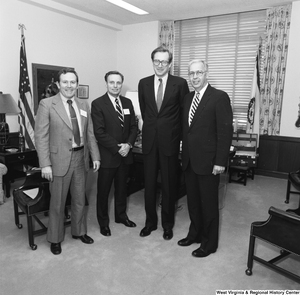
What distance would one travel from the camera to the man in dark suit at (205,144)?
2.30 meters

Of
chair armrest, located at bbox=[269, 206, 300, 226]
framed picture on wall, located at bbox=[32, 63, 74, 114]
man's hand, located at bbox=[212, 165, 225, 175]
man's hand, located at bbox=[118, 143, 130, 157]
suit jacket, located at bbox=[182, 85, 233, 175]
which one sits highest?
framed picture on wall, located at bbox=[32, 63, 74, 114]

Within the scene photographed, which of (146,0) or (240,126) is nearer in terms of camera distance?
(146,0)

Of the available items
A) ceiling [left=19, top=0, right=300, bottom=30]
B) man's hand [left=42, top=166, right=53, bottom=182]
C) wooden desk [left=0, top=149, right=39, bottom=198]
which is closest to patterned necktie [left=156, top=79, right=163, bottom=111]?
man's hand [left=42, top=166, right=53, bottom=182]

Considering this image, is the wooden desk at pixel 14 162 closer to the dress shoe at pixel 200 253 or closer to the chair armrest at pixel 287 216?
the dress shoe at pixel 200 253

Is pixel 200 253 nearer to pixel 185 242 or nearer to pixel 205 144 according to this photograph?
pixel 185 242

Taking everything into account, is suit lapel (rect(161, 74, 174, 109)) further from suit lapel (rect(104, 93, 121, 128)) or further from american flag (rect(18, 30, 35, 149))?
american flag (rect(18, 30, 35, 149))

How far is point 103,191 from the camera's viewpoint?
2.92 m

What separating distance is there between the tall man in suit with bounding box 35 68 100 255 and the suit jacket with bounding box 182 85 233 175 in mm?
929

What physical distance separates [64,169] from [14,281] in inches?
35.9

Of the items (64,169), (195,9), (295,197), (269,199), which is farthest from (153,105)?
(195,9)

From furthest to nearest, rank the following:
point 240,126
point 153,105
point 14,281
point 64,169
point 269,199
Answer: point 240,126 < point 269,199 < point 153,105 < point 64,169 < point 14,281

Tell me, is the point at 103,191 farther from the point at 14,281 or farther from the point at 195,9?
the point at 195,9

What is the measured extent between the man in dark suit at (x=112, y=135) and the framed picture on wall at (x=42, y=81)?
264 cm

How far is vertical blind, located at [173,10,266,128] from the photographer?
537cm
